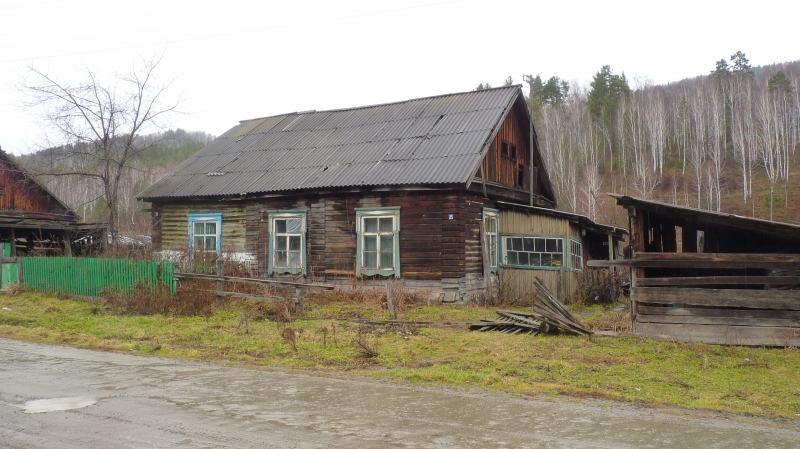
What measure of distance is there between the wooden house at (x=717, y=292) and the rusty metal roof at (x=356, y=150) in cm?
599

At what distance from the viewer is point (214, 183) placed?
69.3 feet

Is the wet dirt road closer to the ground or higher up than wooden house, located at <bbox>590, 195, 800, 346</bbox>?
closer to the ground

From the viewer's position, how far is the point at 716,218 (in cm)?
1070

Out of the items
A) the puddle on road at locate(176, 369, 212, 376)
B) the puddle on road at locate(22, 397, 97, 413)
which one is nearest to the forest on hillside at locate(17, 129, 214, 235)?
the puddle on road at locate(176, 369, 212, 376)

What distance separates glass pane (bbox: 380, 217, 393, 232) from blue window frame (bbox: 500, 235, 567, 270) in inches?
144

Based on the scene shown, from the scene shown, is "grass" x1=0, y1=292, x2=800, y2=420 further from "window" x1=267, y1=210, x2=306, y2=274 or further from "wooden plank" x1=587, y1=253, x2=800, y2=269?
"window" x1=267, y1=210, x2=306, y2=274

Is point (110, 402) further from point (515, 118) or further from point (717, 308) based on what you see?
point (515, 118)

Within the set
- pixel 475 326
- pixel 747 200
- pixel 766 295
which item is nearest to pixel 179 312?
pixel 475 326

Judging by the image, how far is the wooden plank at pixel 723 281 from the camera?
10.3 metres

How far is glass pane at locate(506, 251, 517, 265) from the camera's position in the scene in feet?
60.3

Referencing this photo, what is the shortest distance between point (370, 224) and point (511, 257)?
14.6ft

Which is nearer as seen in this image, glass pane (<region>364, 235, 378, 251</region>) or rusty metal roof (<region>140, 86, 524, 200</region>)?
glass pane (<region>364, 235, 378, 251</region>)

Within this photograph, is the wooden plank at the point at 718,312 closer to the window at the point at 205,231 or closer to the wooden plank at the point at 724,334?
the wooden plank at the point at 724,334

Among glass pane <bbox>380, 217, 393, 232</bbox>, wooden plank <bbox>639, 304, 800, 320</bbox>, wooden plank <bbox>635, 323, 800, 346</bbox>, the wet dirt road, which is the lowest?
the wet dirt road
